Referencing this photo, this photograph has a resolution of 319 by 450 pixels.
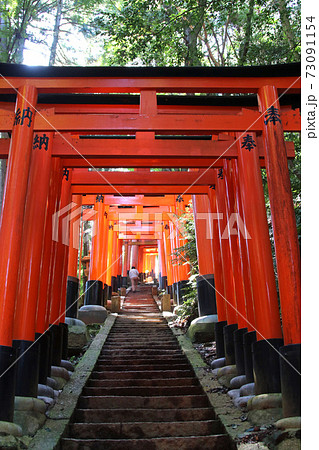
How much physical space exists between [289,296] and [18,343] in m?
3.66

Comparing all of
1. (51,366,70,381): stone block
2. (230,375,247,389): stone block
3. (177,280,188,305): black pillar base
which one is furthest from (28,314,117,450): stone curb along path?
(177,280,188,305): black pillar base

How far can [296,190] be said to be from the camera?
28.7 feet

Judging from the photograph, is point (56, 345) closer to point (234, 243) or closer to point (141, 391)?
point (141, 391)

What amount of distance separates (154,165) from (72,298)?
192 inches

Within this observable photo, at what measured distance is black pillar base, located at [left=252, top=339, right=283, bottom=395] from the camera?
5.02 m

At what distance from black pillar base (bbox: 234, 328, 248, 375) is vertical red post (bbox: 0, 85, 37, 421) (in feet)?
11.4

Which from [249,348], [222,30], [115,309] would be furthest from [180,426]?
[222,30]

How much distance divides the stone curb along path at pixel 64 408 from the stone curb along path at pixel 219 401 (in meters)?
1.93

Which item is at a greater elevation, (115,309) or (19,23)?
(19,23)

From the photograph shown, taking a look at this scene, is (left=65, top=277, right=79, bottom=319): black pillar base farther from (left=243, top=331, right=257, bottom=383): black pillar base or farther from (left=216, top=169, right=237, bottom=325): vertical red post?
(left=243, top=331, right=257, bottom=383): black pillar base

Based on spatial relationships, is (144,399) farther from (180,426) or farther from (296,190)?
(296,190)

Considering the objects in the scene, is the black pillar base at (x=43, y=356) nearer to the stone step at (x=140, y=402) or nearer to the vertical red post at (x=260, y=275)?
the stone step at (x=140, y=402)

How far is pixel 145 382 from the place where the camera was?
6.34m

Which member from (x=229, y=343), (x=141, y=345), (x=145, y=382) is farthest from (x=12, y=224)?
(x=141, y=345)
